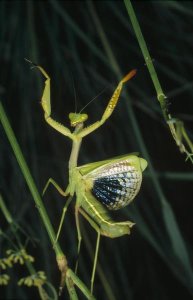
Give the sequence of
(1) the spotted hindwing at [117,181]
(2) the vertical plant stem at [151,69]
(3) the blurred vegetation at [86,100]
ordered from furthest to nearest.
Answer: (3) the blurred vegetation at [86,100] < (1) the spotted hindwing at [117,181] < (2) the vertical plant stem at [151,69]

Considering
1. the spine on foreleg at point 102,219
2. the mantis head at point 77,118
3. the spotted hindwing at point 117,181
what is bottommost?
the spine on foreleg at point 102,219

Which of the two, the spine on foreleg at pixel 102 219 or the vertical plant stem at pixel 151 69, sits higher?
the vertical plant stem at pixel 151 69

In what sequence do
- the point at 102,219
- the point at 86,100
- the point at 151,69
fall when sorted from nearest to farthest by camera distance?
the point at 151,69
the point at 102,219
the point at 86,100

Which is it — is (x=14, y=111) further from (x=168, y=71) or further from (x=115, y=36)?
(x=168, y=71)

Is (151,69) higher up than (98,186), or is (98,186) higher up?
(151,69)

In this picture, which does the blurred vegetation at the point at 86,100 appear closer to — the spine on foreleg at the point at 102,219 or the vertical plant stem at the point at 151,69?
the spine on foreleg at the point at 102,219

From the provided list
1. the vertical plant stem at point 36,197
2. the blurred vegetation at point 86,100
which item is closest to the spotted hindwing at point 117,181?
the vertical plant stem at point 36,197

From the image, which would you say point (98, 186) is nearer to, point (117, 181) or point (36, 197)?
point (117, 181)

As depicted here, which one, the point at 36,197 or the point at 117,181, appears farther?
the point at 117,181

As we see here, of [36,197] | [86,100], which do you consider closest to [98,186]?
[36,197]

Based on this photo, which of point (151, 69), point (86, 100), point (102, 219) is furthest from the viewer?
point (86, 100)

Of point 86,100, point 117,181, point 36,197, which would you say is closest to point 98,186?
point 117,181
